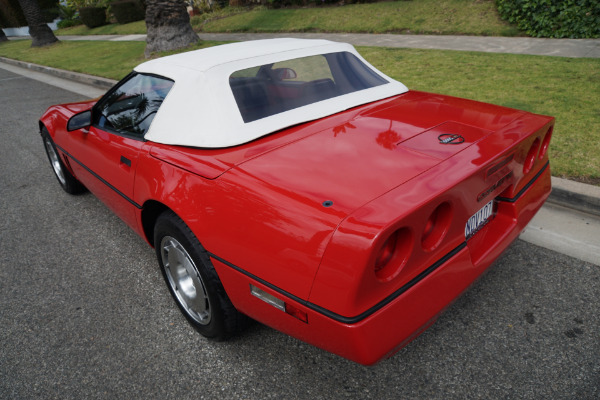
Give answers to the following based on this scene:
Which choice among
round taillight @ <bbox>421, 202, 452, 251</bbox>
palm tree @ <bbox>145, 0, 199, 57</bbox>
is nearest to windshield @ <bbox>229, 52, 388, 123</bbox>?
round taillight @ <bbox>421, 202, 452, 251</bbox>

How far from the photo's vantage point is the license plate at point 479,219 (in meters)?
1.96

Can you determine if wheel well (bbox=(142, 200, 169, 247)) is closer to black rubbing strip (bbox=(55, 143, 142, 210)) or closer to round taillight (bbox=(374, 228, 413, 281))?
black rubbing strip (bbox=(55, 143, 142, 210))

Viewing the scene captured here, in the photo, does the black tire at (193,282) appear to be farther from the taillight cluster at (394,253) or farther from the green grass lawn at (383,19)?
the green grass lawn at (383,19)

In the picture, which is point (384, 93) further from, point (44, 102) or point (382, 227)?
point (44, 102)

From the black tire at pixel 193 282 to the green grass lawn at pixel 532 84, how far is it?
9.81 feet

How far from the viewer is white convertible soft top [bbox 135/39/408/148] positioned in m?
2.30

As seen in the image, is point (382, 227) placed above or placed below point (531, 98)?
above

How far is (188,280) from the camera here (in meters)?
2.46

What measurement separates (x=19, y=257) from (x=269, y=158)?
2.56 metres

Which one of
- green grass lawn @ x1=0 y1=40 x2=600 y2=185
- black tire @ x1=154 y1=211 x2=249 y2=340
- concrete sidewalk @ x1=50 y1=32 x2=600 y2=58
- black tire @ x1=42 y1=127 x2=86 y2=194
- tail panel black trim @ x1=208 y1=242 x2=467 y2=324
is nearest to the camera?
tail panel black trim @ x1=208 y1=242 x2=467 y2=324

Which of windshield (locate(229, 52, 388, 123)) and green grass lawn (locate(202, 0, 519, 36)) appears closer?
windshield (locate(229, 52, 388, 123))

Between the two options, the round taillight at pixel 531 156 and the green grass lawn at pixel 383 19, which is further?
the green grass lawn at pixel 383 19

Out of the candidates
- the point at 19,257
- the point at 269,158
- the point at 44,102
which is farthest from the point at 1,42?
the point at 269,158

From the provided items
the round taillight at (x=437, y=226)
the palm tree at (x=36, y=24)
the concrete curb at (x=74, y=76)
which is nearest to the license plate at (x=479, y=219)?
the round taillight at (x=437, y=226)
